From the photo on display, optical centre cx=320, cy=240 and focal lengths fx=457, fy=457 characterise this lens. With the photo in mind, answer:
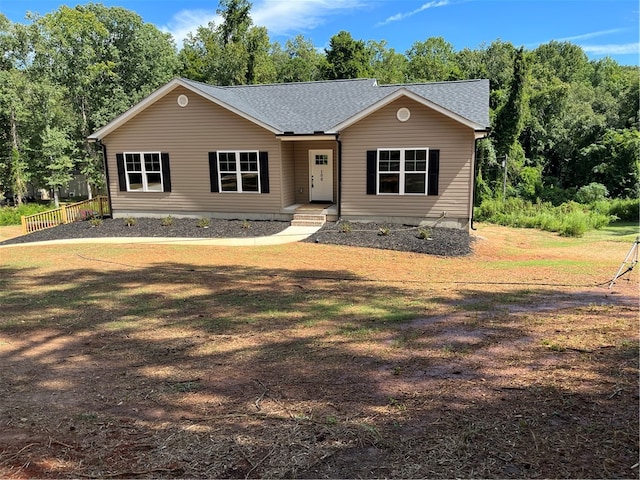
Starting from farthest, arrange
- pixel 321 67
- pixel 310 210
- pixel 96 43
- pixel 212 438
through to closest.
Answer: pixel 321 67
pixel 96 43
pixel 310 210
pixel 212 438

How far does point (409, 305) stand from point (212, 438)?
4328 mm

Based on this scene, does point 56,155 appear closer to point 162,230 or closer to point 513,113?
point 162,230

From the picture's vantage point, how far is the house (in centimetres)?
1492

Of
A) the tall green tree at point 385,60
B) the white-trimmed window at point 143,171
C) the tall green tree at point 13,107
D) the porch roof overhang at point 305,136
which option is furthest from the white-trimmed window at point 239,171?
the tall green tree at point 385,60

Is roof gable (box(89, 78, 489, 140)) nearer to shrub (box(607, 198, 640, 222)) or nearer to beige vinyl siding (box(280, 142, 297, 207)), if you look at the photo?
beige vinyl siding (box(280, 142, 297, 207))

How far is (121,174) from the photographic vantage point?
58.9 ft

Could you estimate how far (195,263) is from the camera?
10.9 m

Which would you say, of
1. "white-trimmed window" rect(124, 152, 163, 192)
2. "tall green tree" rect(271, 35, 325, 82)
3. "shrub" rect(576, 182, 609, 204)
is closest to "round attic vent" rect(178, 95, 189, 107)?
"white-trimmed window" rect(124, 152, 163, 192)

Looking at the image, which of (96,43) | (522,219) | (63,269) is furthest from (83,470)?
(96,43)

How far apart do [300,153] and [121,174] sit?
7084 millimetres

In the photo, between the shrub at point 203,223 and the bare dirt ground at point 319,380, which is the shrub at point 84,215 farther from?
the bare dirt ground at point 319,380

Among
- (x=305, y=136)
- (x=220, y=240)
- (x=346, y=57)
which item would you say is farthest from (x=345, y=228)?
(x=346, y=57)

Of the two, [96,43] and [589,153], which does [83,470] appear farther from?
[96,43]

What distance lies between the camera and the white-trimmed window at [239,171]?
55.1 ft
